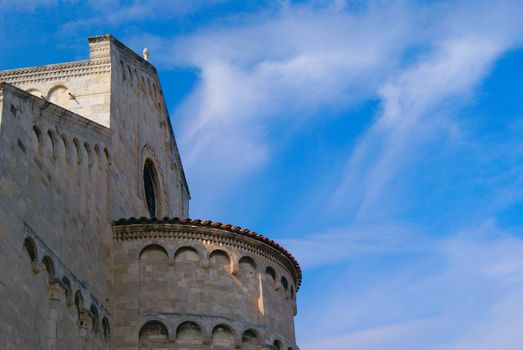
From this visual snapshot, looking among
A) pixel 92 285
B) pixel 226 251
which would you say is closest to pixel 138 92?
pixel 226 251

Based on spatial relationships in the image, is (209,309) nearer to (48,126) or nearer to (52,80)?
(48,126)

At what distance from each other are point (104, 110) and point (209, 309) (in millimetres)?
5444

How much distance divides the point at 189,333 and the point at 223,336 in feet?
2.36

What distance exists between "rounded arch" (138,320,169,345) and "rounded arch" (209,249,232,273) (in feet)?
5.71

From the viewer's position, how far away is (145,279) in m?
16.6

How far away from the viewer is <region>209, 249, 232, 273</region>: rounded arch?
17125 millimetres

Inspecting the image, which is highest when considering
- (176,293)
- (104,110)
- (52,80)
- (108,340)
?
(52,80)

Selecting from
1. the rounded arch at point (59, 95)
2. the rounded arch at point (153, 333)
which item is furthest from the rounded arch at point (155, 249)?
the rounded arch at point (59, 95)

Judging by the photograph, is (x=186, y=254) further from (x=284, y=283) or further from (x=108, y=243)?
(x=284, y=283)

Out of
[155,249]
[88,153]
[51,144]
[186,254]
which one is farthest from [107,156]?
[51,144]

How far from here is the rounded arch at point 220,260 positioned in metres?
17.1

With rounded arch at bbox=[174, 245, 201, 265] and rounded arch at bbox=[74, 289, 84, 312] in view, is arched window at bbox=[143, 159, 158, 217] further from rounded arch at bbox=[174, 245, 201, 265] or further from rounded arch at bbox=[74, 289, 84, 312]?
rounded arch at bbox=[74, 289, 84, 312]

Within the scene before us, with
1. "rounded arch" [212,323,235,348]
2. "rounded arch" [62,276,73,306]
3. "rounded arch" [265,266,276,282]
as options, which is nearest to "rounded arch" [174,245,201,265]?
"rounded arch" [212,323,235,348]

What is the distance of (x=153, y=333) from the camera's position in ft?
52.9
